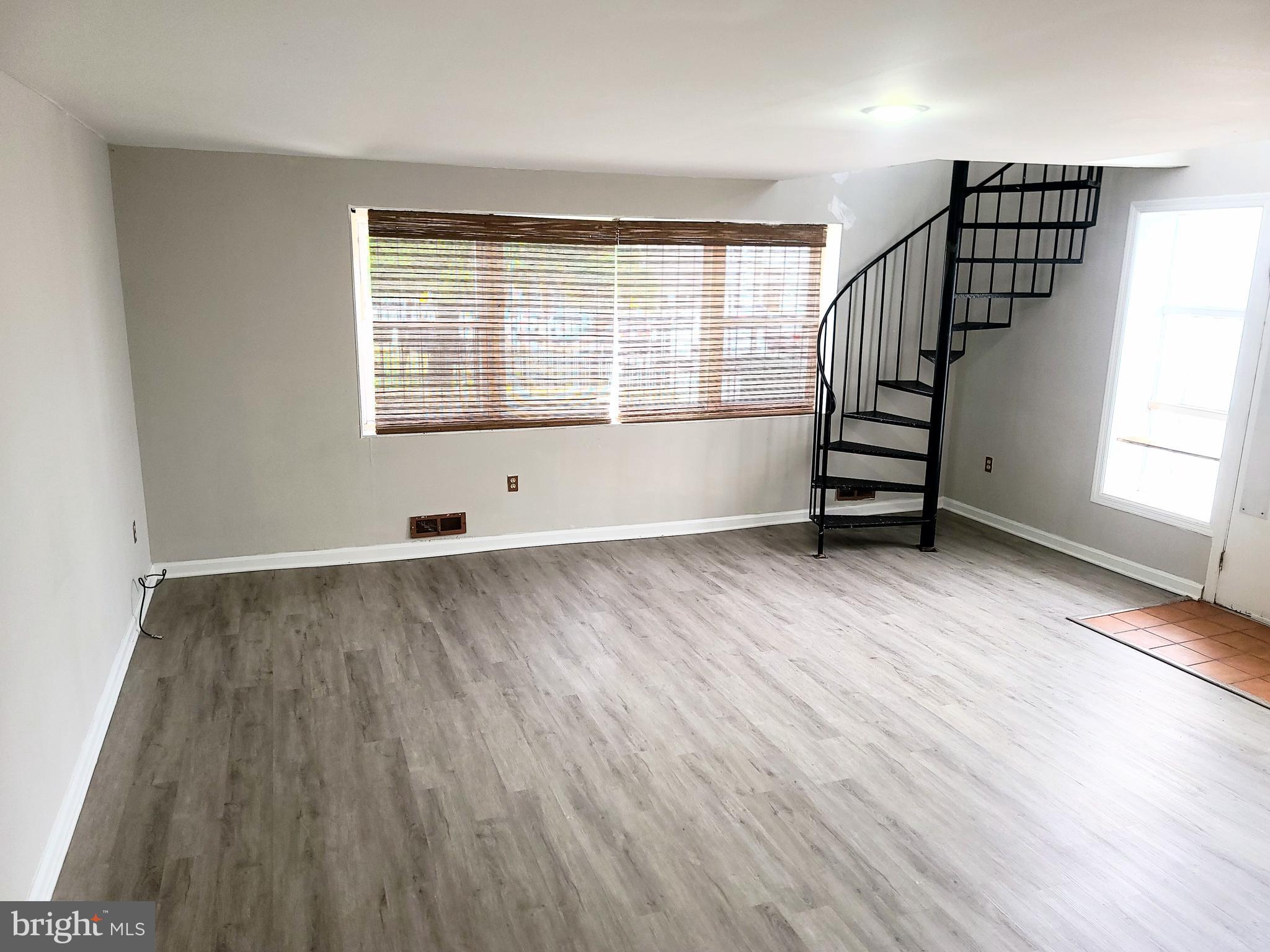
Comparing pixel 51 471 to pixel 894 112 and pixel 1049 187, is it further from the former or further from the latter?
pixel 1049 187

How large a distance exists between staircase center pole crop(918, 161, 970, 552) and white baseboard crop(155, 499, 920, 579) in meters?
0.73

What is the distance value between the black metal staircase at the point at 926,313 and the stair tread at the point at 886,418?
0.04ft

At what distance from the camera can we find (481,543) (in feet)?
17.6

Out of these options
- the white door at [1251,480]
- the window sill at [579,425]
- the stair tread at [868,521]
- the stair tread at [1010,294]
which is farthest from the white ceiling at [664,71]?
the stair tread at [868,521]

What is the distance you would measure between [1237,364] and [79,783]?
5.34 metres

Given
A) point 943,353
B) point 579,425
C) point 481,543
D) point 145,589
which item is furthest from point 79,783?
point 943,353

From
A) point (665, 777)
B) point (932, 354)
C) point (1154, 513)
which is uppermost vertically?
point (932, 354)

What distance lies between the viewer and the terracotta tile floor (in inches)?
152

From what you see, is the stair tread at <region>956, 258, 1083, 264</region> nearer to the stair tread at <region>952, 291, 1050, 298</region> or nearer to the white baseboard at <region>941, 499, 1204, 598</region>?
the stair tread at <region>952, 291, 1050, 298</region>

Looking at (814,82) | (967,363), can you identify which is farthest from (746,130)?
(967,363)

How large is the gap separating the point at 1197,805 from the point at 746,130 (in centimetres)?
284

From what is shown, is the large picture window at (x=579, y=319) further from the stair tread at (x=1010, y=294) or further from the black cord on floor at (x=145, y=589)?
the black cord on floor at (x=145, y=589)

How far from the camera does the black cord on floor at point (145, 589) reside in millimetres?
4094

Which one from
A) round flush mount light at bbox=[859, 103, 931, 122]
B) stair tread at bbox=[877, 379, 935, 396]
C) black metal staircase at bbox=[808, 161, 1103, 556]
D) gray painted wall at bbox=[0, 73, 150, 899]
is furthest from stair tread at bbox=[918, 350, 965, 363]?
gray painted wall at bbox=[0, 73, 150, 899]
